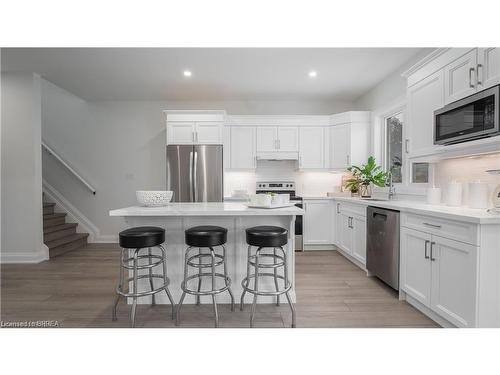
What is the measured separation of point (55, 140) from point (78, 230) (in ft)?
6.31

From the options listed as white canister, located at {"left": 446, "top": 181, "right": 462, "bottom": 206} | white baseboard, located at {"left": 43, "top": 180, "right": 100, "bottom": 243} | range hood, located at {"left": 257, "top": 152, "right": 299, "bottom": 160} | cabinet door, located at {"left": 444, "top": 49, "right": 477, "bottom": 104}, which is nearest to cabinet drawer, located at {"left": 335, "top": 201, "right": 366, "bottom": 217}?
white canister, located at {"left": 446, "top": 181, "right": 462, "bottom": 206}

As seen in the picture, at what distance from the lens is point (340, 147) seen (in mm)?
4812

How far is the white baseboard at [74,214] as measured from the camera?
533 cm

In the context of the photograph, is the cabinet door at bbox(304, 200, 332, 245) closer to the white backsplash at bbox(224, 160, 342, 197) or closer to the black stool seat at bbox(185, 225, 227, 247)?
the white backsplash at bbox(224, 160, 342, 197)

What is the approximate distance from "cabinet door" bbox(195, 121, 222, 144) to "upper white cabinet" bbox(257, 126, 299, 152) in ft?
2.55

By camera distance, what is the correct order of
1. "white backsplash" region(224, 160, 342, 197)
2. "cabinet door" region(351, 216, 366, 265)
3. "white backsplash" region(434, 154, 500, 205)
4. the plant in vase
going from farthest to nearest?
"white backsplash" region(224, 160, 342, 197)
the plant in vase
"cabinet door" region(351, 216, 366, 265)
"white backsplash" region(434, 154, 500, 205)

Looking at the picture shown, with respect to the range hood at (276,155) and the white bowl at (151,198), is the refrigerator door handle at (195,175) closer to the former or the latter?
the range hood at (276,155)

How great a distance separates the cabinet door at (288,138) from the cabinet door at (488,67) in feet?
9.89

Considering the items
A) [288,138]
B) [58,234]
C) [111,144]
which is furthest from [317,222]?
[58,234]

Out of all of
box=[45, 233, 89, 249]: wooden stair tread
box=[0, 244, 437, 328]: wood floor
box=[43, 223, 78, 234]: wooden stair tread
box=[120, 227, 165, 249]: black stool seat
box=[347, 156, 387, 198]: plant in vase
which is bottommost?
box=[0, 244, 437, 328]: wood floor

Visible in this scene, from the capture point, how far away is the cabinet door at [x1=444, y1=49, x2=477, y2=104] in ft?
7.10

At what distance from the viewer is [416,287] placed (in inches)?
96.3

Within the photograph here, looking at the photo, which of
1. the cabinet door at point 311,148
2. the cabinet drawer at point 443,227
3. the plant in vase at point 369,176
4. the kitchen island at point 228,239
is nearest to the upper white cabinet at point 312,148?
the cabinet door at point 311,148
